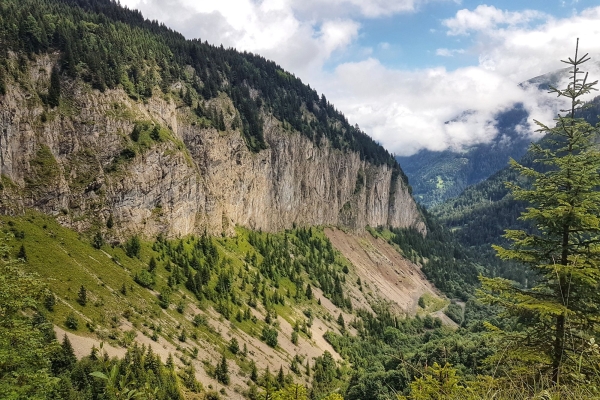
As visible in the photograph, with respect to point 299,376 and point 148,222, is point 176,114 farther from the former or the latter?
point 299,376

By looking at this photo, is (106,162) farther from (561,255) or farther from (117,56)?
(561,255)

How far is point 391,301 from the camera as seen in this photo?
18300 centimetres

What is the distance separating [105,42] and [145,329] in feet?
335

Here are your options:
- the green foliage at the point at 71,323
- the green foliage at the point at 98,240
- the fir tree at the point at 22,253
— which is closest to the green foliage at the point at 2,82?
the green foliage at the point at 98,240

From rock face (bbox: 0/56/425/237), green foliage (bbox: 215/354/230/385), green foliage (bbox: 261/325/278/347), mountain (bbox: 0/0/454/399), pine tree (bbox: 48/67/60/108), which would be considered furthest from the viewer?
green foliage (bbox: 261/325/278/347)

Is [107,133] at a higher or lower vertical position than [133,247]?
higher

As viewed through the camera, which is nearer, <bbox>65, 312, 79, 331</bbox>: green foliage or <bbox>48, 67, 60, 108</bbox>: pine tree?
<bbox>65, 312, 79, 331</bbox>: green foliage

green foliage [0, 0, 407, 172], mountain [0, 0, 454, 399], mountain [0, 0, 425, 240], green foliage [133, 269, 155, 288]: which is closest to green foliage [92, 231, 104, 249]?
mountain [0, 0, 454, 399]

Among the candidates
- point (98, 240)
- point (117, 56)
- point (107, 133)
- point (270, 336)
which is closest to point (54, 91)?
point (107, 133)

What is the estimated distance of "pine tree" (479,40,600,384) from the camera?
52.3ft

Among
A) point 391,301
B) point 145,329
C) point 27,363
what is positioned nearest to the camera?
point 27,363

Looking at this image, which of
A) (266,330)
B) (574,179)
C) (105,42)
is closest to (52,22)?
(105,42)

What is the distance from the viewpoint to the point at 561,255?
17.6 m

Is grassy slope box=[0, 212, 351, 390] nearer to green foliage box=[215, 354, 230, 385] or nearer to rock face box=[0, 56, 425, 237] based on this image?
green foliage box=[215, 354, 230, 385]
